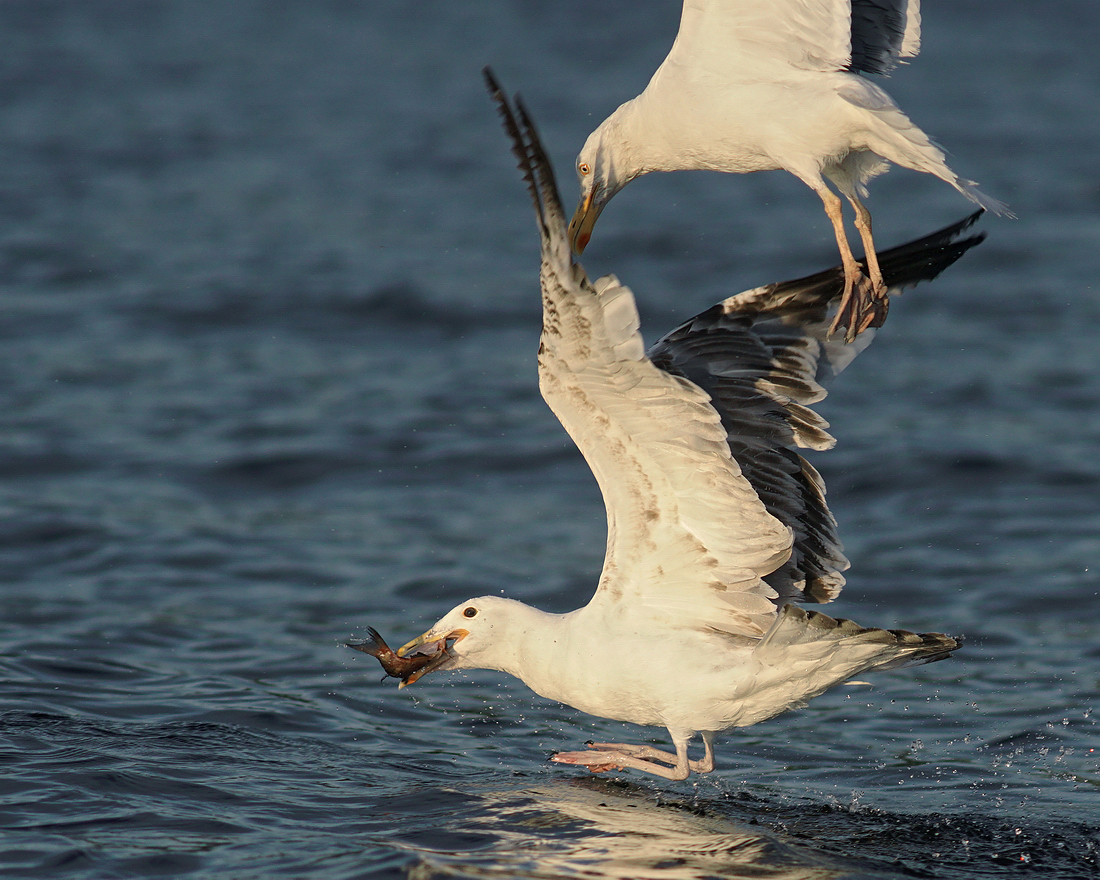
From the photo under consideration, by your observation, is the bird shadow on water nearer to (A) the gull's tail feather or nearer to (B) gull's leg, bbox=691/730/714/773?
(B) gull's leg, bbox=691/730/714/773

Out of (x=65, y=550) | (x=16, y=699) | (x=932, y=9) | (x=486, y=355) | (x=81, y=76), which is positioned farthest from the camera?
(x=932, y=9)

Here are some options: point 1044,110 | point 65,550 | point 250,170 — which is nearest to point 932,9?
point 1044,110

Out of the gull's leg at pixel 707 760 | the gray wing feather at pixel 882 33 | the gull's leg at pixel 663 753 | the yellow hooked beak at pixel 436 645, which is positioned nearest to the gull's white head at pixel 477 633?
the yellow hooked beak at pixel 436 645

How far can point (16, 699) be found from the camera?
7.86m

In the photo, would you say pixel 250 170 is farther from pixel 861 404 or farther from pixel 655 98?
pixel 655 98

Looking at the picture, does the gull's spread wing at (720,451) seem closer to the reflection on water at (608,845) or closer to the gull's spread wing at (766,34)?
the reflection on water at (608,845)

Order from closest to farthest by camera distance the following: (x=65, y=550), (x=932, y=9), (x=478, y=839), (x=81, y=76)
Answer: (x=478, y=839) → (x=65, y=550) → (x=81, y=76) → (x=932, y=9)

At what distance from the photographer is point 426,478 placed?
12102 mm

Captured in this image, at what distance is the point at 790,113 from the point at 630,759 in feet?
9.64

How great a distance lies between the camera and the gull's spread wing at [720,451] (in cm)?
587

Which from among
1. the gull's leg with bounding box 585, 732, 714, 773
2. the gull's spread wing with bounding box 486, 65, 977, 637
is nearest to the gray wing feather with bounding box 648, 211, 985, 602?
the gull's spread wing with bounding box 486, 65, 977, 637

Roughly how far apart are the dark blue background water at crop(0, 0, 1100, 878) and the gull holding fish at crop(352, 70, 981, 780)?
61 centimetres

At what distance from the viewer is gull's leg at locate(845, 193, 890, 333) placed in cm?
636

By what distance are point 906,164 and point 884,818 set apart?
289 cm
